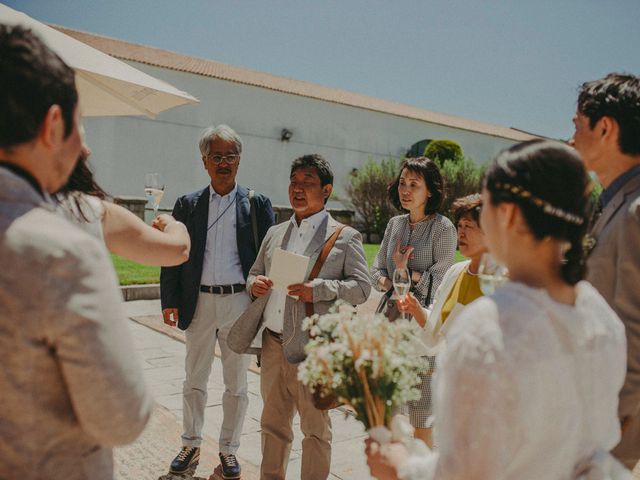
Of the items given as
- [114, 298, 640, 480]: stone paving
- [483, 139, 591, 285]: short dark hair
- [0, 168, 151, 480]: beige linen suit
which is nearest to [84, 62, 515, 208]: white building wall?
[114, 298, 640, 480]: stone paving

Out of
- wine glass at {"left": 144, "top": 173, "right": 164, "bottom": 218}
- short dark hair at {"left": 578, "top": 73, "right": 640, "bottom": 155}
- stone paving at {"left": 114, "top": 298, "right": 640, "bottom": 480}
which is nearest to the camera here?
short dark hair at {"left": 578, "top": 73, "right": 640, "bottom": 155}

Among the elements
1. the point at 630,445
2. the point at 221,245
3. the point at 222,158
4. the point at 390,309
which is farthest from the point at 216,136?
the point at 630,445

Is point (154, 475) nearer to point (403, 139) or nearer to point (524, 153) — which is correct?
point (524, 153)

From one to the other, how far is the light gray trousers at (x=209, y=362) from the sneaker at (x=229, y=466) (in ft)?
0.71

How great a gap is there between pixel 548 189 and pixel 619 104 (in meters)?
1.21

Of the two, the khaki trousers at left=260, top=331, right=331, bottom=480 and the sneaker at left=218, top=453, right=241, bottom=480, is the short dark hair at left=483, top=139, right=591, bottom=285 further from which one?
the sneaker at left=218, top=453, right=241, bottom=480

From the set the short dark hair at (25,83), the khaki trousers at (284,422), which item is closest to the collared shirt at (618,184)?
the khaki trousers at (284,422)

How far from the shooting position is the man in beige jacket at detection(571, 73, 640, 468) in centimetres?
209

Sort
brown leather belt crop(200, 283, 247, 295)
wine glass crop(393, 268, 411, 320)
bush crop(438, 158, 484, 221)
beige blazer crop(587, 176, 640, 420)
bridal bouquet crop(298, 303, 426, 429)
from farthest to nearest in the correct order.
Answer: bush crop(438, 158, 484, 221)
brown leather belt crop(200, 283, 247, 295)
wine glass crop(393, 268, 411, 320)
beige blazer crop(587, 176, 640, 420)
bridal bouquet crop(298, 303, 426, 429)

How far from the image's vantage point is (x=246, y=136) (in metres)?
32.0

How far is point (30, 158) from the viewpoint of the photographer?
1.25 metres

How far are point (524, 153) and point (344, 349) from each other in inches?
31.0

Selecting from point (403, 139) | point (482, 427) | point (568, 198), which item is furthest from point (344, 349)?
point (403, 139)

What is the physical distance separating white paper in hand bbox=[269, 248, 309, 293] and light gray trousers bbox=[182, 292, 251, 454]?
938mm
